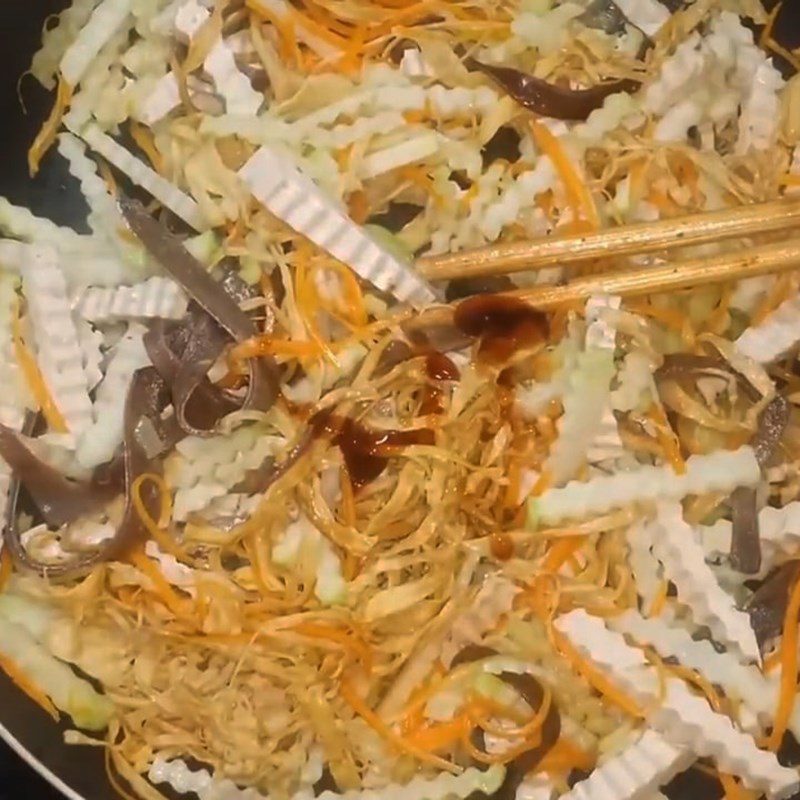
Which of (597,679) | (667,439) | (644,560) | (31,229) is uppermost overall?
(31,229)

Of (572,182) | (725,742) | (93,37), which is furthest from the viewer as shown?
(93,37)

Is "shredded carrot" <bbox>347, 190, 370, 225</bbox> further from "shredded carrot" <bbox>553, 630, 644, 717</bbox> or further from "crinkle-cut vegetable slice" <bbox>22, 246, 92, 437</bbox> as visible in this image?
"shredded carrot" <bbox>553, 630, 644, 717</bbox>

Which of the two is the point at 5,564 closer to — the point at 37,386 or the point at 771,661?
the point at 37,386

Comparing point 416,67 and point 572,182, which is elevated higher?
point 416,67

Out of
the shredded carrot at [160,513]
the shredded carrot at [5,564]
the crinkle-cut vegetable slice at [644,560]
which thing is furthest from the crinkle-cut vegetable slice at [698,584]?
the shredded carrot at [5,564]

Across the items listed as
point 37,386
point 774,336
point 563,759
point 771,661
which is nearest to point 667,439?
point 774,336

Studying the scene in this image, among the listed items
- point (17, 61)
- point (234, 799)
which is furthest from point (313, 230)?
point (234, 799)
